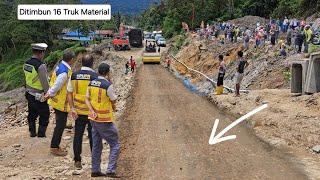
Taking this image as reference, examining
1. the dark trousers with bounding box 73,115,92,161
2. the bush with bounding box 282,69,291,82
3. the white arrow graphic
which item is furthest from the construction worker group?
the bush with bounding box 282,69,291,82

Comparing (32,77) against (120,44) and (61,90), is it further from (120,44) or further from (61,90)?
(120,44)

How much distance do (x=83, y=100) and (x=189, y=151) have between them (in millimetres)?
3218

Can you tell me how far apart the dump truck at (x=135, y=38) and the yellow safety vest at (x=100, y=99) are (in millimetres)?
68227

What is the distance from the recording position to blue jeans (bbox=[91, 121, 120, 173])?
865cm

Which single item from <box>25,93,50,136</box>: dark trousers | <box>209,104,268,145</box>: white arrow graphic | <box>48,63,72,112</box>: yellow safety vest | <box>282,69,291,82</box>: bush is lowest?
<box>209,104,268,145</box>: white arrow graphic

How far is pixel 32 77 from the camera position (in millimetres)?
11047

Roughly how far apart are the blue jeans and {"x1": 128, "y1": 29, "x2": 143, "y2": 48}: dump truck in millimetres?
68012

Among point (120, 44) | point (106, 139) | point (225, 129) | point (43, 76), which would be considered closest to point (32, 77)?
point (43, 76)

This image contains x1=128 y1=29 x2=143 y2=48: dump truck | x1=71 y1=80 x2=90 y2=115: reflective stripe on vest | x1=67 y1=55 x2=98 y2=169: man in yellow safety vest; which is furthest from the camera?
x1=128 y1=29 x2=143 y2=48: dump truck

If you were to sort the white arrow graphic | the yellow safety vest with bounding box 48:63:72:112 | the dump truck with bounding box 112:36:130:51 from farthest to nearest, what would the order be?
the dump truck with bounding box 112:36:130:51, the white arrow graphic, the yellow safety vest with bounding box 48:63:72:112

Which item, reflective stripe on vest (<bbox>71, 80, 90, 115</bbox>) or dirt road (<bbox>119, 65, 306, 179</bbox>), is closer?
reflective stripe on vest (<bbox>71, 80, 90, 115</bbox>)

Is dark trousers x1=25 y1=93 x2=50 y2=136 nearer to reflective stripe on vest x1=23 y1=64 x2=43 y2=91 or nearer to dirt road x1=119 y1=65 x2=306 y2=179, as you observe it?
reflective stripe on vest x1=23 y1=64 x2=43 y2=91

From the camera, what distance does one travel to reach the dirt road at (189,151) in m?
9.59

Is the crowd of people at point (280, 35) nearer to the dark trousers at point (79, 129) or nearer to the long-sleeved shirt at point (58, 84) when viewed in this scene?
the long-sleeved shirt at point (58, 84)
